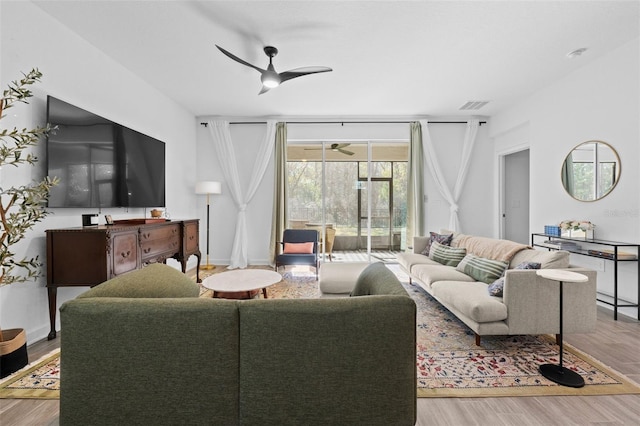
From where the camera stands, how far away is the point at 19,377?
6.61ft

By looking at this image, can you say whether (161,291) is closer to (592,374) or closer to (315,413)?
(315,413)

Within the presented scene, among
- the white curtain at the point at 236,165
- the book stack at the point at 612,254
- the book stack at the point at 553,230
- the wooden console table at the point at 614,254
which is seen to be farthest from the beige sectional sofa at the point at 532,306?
the white curtain at the point at 236,165

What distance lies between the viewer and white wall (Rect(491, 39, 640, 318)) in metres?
3.06

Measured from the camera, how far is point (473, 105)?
16.2 feet

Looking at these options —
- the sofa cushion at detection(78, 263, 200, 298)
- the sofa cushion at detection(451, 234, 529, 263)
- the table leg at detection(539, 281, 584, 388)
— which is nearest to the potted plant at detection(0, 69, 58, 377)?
the sofa cushion at detection(78, 263, 200, 298)

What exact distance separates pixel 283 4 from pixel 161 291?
2459mm

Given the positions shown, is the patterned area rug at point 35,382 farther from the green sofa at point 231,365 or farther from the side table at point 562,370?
the side table at point 562,370

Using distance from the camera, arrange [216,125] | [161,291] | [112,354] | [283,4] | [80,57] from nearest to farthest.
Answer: [112,354] < [161,291] < [283,4] < [80,57] < [216,125]

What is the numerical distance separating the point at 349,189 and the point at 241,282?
133 inches

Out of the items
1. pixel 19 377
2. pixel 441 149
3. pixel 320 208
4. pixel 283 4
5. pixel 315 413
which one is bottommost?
pixel 19 377

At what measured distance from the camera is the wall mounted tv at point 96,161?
262cm

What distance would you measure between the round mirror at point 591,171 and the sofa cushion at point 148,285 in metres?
4.43

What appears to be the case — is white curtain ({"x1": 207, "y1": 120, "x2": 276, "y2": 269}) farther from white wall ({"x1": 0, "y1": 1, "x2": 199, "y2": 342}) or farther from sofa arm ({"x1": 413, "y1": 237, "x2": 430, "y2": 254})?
sofa arm ({"x1": 413, "y1": 237, "x2": 430, "y2": 254})

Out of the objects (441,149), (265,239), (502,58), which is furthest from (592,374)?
(265,239)
